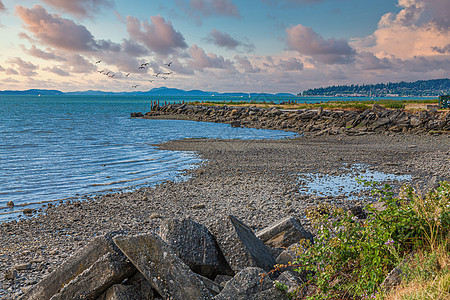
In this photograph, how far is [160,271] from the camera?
14.2ft

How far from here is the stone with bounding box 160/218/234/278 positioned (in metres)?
5.51

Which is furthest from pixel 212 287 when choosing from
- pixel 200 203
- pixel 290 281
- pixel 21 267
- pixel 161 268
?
pixel 200 203

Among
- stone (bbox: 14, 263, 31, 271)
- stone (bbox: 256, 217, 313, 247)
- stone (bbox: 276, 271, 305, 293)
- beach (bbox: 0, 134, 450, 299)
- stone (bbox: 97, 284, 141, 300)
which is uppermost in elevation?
stone (bbox: 97, 284, 141, 300)

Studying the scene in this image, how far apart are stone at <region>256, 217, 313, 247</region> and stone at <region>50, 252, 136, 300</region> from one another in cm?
345

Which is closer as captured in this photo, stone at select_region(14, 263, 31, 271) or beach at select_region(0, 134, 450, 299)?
stone at select_region(14, 263, 31, 271)

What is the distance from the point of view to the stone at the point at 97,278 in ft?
14.4

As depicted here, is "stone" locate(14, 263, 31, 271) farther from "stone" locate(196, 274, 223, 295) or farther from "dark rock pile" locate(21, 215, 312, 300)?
"stone" locate(196, 274, 223, 295)

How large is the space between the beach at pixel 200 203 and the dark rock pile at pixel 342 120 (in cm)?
1676

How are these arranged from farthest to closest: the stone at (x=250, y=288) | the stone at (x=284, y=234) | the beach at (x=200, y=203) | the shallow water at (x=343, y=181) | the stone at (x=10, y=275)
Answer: the shallow water at (x=343, y=181)
the beach at (x=200, y=203)
the stone at (x=284, y=234)
the stone at (x=10, y=275)
the stone at (x=250, y=288)

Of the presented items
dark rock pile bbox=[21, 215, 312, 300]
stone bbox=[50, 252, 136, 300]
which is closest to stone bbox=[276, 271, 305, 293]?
dark rock pile bbox=[21, 215, 312, 300]

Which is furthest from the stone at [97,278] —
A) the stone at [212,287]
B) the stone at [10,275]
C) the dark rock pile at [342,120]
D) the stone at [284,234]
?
the dark rock pile at [342,120]

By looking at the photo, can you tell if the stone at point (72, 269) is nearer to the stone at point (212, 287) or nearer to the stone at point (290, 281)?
the stone at point (212, 287)

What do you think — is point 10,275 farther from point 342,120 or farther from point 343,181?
point 342,120

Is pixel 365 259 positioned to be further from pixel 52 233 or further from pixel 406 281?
pixel 52 233
